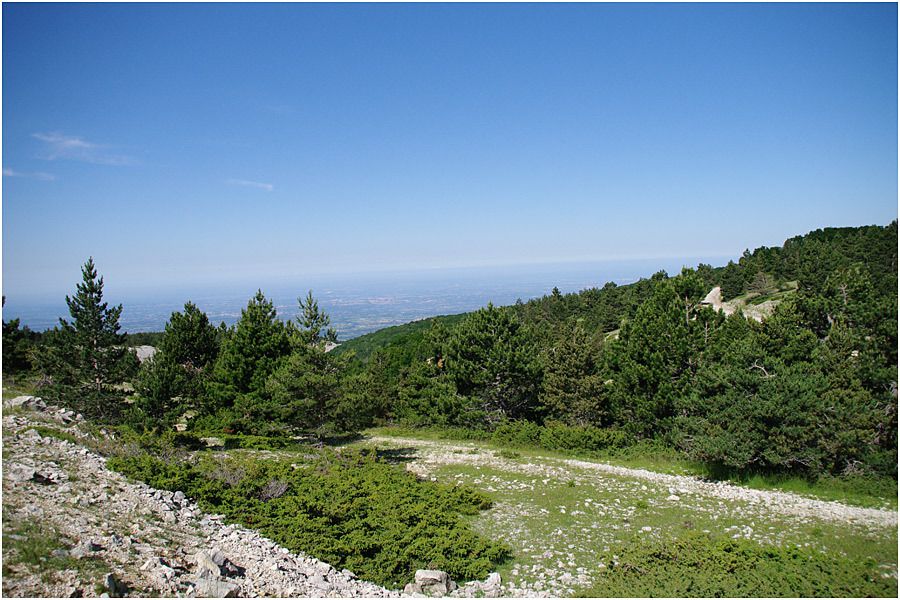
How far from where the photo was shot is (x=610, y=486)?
51.8 feet

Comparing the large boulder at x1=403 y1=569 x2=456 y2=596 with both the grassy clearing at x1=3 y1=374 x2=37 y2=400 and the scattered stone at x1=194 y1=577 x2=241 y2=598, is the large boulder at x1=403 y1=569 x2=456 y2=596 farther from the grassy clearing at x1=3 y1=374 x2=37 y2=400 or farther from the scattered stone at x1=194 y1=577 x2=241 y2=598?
the grassy clearing at x1=3 y1=374 x2=37 y2=400

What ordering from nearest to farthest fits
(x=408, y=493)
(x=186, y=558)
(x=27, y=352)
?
1. (x=186, y=558)
2. (x=408, y=493)
3. (x=27, y=352)

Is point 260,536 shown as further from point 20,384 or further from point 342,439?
point 20,384

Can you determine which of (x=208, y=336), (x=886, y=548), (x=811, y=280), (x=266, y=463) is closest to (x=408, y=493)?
(x=266, y=463)

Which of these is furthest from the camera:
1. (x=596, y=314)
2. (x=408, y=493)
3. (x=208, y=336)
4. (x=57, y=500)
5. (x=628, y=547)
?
(x=596, y=314)

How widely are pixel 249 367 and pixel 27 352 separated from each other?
41.9ft

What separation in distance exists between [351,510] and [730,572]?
→ 8.73 m

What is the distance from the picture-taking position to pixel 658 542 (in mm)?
10242

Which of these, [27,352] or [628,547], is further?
[27,352]

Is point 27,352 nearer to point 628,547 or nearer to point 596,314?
point 628,547

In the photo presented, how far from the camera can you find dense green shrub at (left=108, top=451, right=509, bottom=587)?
380 inches

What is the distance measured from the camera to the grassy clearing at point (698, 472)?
7.48 meters

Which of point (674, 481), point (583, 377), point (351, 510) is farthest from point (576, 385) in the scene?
point (351, 510)

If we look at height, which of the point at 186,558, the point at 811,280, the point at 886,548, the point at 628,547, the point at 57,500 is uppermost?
the point at 811,280
